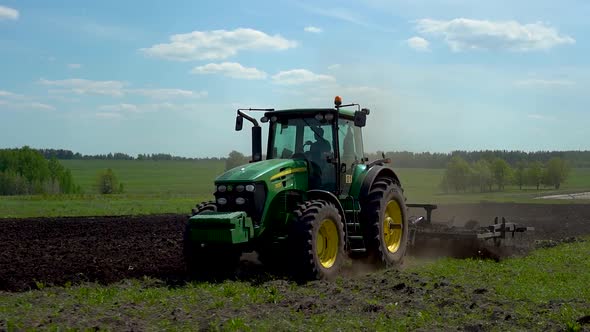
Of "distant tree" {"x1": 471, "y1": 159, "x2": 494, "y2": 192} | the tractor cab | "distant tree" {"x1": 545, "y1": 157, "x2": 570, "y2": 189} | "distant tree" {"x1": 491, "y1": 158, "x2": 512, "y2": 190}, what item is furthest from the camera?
"distant tree" {"x1": 545, "y1": 157, "x2": 570, "y2": 189}

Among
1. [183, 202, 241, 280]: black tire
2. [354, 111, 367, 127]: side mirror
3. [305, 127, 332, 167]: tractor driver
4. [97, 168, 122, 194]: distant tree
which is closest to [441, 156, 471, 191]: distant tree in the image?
[97, 168, 122, 194]: distant tree

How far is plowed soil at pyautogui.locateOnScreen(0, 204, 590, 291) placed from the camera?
40.4 ft

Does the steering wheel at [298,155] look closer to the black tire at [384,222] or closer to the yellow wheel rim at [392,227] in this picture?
the black tire at [384,222]

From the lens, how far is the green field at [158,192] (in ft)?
121

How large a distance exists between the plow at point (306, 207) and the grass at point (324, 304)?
72cm

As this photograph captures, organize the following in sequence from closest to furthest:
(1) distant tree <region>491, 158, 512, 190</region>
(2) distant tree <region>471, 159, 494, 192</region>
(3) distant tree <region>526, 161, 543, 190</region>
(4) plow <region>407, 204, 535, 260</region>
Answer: (4) plow <region>407, 204, 535, 260</region> → (2) distant tree <region>471, 159, 494, 192</region> → (1) distant tree <region>491, 158, 512, 190</region> → (3) distant tree <region>526, 161, 543, 190</region>

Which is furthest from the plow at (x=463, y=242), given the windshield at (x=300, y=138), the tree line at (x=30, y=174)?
the tree line at (x=30, y=174)

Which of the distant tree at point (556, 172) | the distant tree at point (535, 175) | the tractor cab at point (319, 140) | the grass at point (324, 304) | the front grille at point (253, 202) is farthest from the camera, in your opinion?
the distant tree at point (535, 175)

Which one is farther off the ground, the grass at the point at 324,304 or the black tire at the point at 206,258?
the black tire at the point at 206,258

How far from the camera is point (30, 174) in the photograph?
94.1 meters

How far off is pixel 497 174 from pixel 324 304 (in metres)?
72.2

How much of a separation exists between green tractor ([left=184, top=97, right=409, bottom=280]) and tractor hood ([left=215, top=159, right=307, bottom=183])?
0.02m

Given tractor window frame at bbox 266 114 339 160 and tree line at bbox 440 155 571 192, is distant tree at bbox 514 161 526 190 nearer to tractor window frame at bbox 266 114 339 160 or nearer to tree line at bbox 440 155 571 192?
tree line at bbox 440 155 571 192

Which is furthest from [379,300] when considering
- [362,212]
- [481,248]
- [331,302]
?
[481,248]
